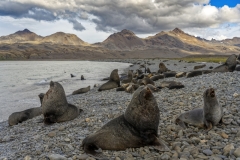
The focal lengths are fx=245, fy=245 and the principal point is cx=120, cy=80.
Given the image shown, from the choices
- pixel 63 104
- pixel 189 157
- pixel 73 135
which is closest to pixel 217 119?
pixel 189 157

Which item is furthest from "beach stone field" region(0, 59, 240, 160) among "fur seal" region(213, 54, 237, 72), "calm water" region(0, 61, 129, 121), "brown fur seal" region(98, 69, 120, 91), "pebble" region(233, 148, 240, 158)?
"fur seal" region(213, 54, 237, 72)

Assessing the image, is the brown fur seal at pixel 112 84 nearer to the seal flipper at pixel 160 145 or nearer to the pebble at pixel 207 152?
the seal flipper at pixel 160 145

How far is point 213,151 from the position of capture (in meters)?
5.00

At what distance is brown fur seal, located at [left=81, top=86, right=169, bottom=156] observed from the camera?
5.70 meters

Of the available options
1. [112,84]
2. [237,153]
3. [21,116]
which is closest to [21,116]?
[21,116]

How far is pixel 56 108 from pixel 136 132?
467 cm

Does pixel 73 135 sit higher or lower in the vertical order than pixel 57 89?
lower

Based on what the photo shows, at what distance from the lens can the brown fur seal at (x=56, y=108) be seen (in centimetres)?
938

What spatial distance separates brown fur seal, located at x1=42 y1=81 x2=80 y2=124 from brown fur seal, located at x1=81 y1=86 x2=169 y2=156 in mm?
3833

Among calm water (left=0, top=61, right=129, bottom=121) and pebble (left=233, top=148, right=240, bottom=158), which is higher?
pebble (left=233, top=148, right=240, bottom=158)

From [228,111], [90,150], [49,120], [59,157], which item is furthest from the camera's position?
[49,120]

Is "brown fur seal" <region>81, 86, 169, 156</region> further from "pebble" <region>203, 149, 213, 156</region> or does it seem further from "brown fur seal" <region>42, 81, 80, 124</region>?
"brown fur seal" <region>42, 81, 80, 124</region>

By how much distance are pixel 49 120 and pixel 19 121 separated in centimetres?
239

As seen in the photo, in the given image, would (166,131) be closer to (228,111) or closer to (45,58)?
(228,111)
